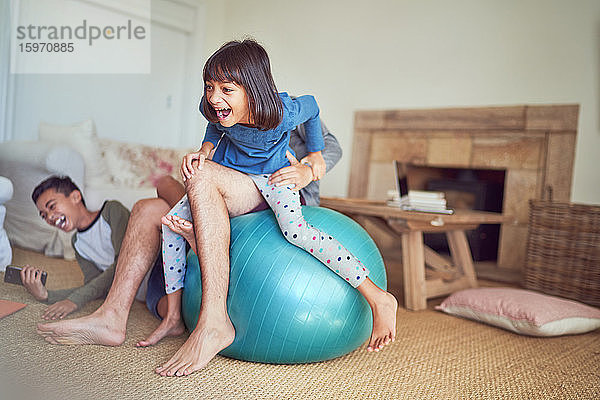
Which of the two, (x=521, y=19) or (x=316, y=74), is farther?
(x=316, y=74)

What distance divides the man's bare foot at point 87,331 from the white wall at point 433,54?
140 cm

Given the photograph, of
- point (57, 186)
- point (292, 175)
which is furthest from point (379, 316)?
point (57, 186)

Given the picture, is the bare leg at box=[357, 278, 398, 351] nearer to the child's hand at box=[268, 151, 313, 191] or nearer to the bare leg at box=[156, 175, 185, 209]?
the child's hand at box=[268, 151, 313, 191]

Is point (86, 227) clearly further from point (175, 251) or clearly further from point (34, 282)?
point (175, 251)

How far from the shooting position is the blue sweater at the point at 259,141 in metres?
1.45

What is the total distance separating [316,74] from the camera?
3.75 meters

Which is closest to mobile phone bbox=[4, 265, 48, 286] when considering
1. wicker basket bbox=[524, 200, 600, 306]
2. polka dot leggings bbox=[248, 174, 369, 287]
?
polka dot leggings bbox=[248, 174, 369, 287]

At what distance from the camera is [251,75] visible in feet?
4.37

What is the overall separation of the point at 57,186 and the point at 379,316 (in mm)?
1208

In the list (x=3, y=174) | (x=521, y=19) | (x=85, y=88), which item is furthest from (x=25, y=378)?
(x=521, y=19)

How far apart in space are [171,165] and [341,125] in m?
1.36

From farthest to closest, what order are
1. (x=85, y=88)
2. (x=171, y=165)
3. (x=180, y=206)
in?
(x=171, y=165), (x=85, y=88), (x=180, y=206)

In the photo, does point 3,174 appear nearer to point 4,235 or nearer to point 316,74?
point 4,235

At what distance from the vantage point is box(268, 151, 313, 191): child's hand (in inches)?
59.1
